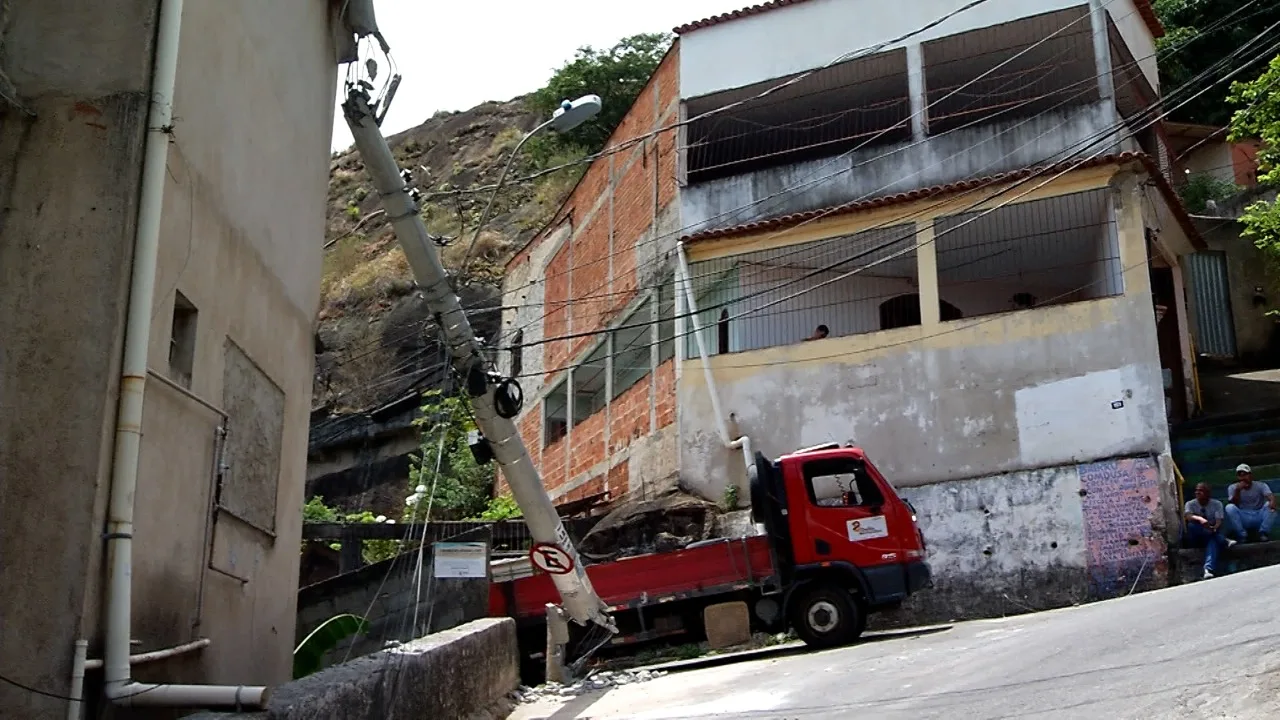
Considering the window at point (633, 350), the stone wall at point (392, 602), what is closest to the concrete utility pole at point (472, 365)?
the stone wall at point (392, 602)

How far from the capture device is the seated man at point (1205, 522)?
16.2 meters

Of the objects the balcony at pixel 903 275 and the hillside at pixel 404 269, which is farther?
the hillside at pixel 404 269

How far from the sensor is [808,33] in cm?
2252

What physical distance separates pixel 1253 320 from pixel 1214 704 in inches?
918

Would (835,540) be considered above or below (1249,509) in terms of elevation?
below

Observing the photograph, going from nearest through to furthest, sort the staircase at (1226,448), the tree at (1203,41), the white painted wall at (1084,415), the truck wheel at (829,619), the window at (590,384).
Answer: the truck wheel at (829,619)
the white painted wall at (1084,415)
the staircase at (1226,448)
the window at (590,384)
the tree at (1203,41)

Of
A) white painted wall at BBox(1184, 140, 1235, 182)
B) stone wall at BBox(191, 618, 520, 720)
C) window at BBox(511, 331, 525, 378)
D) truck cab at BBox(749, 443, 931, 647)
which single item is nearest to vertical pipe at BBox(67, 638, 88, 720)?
stone wall at BBox(191, 618, 520, 720)

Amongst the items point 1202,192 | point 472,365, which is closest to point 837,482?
point 472,365

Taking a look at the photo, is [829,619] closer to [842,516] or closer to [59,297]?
[842,516]

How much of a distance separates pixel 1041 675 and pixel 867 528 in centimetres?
586

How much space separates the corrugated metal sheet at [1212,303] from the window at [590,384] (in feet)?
41.8

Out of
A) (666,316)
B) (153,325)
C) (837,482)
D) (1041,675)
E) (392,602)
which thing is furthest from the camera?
(666,316)

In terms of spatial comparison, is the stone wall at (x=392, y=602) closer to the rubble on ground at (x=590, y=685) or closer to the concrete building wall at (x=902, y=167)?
the rubble on ground at (x=590, y=685)

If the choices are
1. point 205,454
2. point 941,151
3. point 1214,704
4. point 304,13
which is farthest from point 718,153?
point 1214,704
